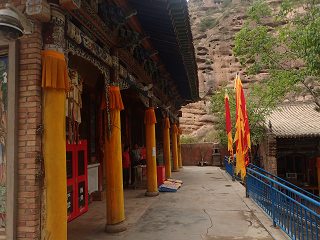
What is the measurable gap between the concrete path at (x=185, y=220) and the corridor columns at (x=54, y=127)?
77.5 inches

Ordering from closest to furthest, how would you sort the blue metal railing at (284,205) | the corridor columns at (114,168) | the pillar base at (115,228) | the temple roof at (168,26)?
the blue metal railing at (284,205), the temple roof at (168,26), the pillar base at (115,228), the corridor columns at (114,168)

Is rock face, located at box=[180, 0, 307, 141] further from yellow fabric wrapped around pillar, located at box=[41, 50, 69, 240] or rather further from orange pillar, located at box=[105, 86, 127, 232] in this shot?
yellow fabric wrapped around pillar, located at box=[41, 50, 69, 240]

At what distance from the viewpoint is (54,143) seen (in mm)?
3123

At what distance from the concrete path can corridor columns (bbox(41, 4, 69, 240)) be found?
6.46 ft

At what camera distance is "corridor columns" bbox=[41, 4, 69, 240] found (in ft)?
9.99

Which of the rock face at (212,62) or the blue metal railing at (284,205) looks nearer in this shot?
the blue metal railing at (284,205)

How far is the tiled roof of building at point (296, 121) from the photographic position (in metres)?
14.5

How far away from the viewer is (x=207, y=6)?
4591cm

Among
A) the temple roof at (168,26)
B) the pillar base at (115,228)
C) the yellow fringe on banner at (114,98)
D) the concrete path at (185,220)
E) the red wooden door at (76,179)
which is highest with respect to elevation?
the temple roof at (168,26)

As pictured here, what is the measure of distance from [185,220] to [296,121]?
14664mm

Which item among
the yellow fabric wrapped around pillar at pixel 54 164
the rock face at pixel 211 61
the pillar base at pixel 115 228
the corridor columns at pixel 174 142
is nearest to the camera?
the yellow fabric wrapped around pillar at pixel 54 164

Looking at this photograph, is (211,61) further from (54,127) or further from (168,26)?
(54,127)

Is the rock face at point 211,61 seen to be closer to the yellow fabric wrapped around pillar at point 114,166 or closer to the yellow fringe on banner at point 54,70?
the yellow fabric wrapped around pillar at point 114,166

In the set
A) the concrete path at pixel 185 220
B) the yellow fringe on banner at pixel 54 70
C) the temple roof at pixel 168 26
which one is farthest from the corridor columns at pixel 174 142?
the yellow fringe on banner at pixel 54 70
